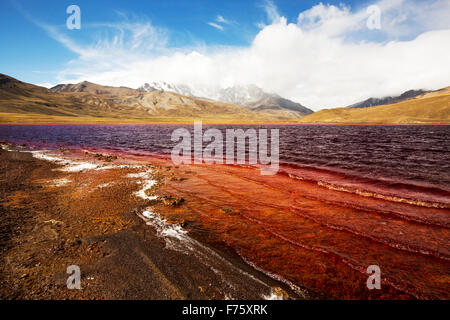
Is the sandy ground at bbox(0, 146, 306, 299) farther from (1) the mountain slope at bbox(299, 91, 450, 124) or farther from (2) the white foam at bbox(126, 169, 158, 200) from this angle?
(1) the mountain slope at bbox(299, 91, 450, 124)

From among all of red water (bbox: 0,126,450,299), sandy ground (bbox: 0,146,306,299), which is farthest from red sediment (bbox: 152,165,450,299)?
sandy ground (bbox: 0,146,306,299)

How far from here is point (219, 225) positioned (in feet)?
31.4

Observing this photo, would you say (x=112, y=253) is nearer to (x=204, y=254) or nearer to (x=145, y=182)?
(x=204, y=254)

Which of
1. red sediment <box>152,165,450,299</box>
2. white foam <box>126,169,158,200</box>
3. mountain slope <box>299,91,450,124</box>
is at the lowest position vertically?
red sediment <box>152,165,450,299</box>

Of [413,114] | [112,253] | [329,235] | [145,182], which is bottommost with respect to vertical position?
[329,235]

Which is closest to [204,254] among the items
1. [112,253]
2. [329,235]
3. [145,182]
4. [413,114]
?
[112,253]

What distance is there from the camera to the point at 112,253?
23.5 feet

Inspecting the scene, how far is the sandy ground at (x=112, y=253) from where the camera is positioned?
18.2 ft

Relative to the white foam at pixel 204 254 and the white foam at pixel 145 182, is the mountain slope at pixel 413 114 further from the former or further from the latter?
the white foam at pixel 204 254

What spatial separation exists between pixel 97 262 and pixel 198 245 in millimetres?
3345

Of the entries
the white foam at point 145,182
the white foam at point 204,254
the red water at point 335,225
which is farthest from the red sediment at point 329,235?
the white foam at point 145,182

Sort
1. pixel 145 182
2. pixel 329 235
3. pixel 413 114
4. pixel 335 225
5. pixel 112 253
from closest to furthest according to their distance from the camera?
pixel 112 253 < pixel 329 235 < pixel 335 225 < pixel 145 182 < pixel 413 114

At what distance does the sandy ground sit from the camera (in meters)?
5.54
